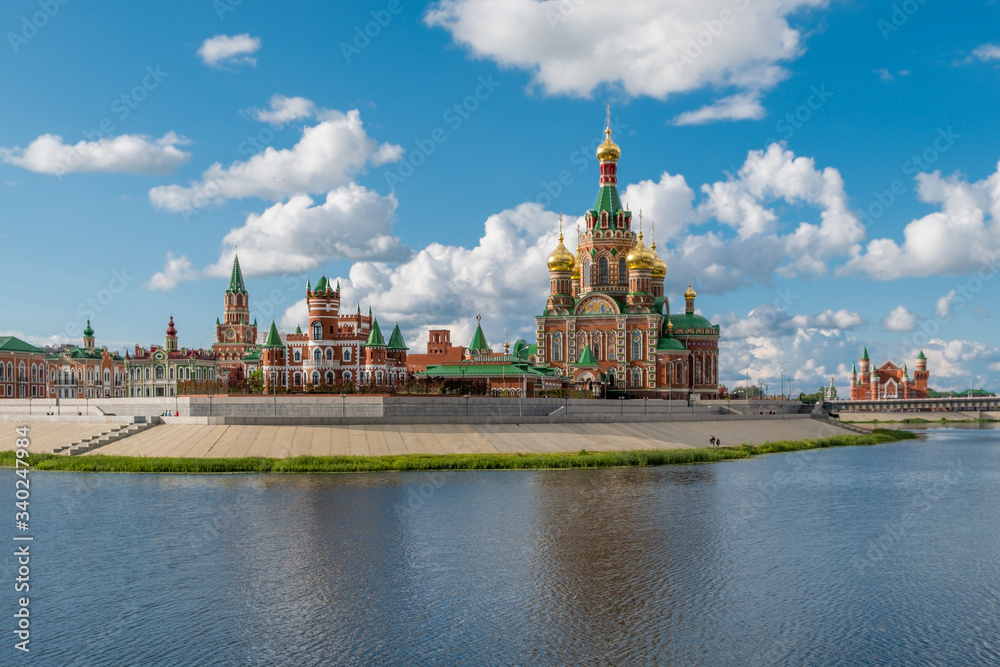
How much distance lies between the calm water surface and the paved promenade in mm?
8525

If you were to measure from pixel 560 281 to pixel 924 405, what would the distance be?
228 feet

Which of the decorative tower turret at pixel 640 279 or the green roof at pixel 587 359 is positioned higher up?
the decorative tower turret at pixel 640 279

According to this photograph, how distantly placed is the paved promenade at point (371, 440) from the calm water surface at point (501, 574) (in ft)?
28.0

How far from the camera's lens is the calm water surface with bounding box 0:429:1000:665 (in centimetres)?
1967

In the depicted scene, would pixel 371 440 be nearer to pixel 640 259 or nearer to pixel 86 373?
pixel 640 259

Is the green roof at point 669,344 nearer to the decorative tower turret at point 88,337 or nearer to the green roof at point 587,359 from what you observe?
the green roof at point 587,359

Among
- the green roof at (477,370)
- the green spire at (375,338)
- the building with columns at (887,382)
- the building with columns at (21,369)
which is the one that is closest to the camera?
the green spire at (375,338)

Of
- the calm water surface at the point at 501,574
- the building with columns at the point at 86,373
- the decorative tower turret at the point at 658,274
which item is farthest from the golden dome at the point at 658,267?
the building with columns at the point at 86,373

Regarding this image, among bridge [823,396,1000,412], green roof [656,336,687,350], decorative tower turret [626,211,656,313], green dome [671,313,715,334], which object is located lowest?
bridge [823,396,1000,412]

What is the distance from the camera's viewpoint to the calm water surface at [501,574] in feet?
64.5

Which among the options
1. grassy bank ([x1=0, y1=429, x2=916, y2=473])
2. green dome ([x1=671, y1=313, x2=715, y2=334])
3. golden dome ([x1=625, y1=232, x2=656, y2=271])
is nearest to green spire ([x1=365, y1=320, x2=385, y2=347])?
grassy bank ([x1=0, y1=429, x2=916, y2=473])

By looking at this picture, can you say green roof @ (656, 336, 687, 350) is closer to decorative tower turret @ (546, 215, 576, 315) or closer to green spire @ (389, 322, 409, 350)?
decorative tower turret @ (546, 215, 576, 315)

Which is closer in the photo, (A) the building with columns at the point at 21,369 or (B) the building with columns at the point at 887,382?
(A) the building with columns at the point at 21,369

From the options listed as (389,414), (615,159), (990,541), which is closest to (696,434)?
(389,414)
